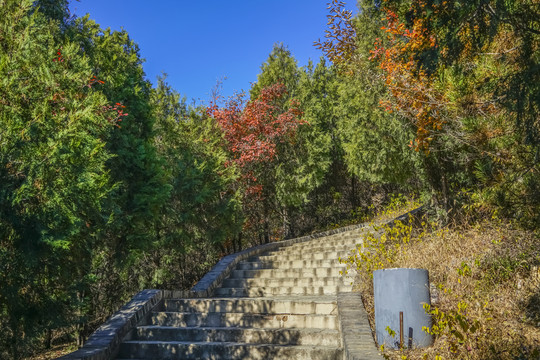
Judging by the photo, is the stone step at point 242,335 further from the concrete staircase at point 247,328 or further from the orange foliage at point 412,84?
the orange foliage at point 412,84

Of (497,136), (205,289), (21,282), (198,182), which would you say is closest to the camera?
(21,282)

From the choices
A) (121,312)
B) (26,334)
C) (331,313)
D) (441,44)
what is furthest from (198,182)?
(441,44)

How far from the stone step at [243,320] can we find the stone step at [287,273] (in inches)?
114

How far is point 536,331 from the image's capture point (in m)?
5.02

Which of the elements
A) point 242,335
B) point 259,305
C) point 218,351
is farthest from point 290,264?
point 218,351

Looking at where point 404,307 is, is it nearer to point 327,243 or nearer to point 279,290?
point 279,290

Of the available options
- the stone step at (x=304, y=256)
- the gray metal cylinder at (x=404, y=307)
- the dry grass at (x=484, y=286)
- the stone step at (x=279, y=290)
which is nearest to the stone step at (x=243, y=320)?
the dry grass at (x=484, y=286)

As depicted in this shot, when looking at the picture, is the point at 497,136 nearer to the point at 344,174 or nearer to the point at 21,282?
the point at 21,282

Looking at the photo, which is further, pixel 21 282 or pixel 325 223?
pixel 325 223

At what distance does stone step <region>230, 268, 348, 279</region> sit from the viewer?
9453mm

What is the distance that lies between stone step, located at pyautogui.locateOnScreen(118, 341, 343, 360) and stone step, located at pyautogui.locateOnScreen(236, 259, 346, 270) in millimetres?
4242

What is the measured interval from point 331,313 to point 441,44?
4028 millimetres

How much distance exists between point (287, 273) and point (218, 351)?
3916 mm

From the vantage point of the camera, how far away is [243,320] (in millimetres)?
6863
